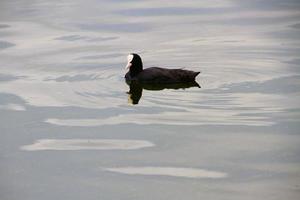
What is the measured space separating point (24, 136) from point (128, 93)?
219 cm

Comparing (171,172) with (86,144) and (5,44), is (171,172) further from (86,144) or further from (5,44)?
(5,44)

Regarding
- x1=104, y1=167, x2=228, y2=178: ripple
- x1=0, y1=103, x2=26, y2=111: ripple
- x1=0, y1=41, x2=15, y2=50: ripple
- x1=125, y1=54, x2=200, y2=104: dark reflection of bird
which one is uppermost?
x1=125, y1=54, x2=200, y2=104: dark reflection of bird

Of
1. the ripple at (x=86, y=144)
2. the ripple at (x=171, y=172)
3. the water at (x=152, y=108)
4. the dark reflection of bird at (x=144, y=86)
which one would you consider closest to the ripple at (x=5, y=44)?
the water at (x=152, y=108)

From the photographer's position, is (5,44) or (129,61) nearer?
(129,61)

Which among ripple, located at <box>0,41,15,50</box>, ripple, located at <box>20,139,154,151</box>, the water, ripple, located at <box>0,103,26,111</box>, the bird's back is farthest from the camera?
ripple, located at <box>0,41,15,50</box>

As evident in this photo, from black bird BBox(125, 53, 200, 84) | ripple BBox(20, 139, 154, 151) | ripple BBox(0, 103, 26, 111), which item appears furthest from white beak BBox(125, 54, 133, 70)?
ripple BBox(20, 139, 154, 151)

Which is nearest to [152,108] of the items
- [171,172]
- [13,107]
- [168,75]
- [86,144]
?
[168,75]

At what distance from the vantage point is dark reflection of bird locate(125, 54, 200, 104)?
39.0 ft

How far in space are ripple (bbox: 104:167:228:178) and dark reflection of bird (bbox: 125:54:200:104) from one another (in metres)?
2.90

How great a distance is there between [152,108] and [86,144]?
150 cm

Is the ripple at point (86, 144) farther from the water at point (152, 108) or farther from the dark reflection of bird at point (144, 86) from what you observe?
the dark reflection of bird at point (144, 86)

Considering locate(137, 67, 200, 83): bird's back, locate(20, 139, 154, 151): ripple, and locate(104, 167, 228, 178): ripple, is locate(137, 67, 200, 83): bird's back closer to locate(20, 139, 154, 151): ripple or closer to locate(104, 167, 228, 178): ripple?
locate(20, 139, 154, 151): ripple

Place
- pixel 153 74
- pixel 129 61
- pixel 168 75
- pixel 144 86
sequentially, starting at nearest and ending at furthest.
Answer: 1. pixel 168 75
2. pixel 153 74
3. pixel 144 86
4. pixel 129 61

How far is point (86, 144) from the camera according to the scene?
9555 mm
